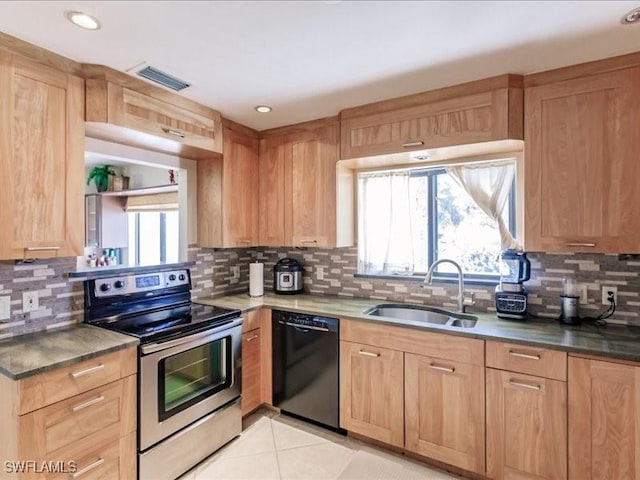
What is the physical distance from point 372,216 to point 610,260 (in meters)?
1.60

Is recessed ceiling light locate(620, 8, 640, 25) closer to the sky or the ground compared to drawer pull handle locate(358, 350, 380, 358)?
closer to the sky

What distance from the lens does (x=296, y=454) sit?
2.23m

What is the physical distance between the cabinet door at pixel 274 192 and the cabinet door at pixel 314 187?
0.26 ft

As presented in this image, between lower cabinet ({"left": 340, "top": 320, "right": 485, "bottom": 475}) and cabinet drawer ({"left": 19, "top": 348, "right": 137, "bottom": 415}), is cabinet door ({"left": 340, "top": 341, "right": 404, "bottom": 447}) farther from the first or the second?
cabinet drawer ({"left": 19, "top": 348, "right": 137, "bottom": 415})

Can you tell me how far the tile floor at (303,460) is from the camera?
80.5 inches

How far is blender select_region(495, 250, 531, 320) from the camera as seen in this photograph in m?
2.15

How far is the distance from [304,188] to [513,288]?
1697 millimetres

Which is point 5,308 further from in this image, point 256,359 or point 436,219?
point 436,219

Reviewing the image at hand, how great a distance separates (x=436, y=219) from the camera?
9.01 feet

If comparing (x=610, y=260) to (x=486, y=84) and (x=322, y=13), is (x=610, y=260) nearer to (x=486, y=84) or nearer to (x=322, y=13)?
(x=486, y=84)

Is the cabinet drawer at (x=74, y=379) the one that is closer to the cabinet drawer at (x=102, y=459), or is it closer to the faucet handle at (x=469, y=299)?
the cabinet drawer at (x=102, y=459)

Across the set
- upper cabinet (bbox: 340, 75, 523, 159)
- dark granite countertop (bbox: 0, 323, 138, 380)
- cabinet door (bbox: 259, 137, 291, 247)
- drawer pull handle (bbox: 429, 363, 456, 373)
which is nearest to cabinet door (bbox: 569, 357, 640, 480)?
drawer pull handle (bbox: 429, 363, 456, 373)

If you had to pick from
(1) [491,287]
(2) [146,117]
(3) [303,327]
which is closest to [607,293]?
(1) [491,287]

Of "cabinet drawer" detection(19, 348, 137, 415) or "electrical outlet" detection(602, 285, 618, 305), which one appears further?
"electrical outlet" detection(602, 285, 618, 305)
